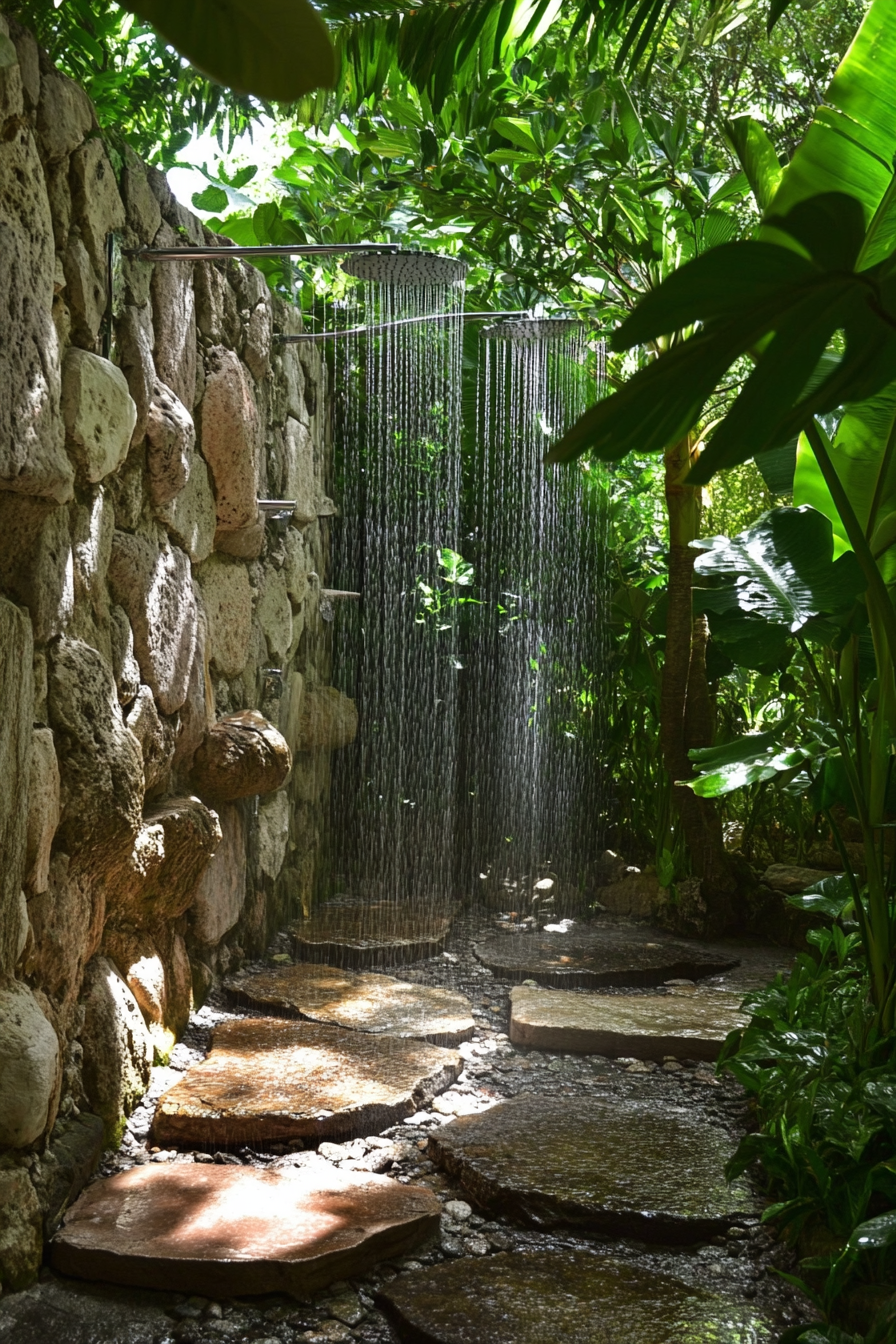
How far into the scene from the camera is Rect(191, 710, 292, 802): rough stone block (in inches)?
135

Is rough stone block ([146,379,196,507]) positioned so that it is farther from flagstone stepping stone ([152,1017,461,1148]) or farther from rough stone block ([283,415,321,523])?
flagstone stepping stone ([152,1017,461,1148])

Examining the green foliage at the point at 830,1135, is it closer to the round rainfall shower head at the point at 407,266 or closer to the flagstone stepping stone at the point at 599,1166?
the flagstone stepping stone at the point at 599,1166

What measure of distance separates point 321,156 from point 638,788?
3138 mm

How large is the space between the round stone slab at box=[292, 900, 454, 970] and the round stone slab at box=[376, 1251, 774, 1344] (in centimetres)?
212

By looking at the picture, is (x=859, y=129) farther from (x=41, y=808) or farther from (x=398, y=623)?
(x=398, y=623)

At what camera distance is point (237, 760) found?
346 centimetres

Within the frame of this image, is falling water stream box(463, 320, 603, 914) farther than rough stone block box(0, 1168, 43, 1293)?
Yes

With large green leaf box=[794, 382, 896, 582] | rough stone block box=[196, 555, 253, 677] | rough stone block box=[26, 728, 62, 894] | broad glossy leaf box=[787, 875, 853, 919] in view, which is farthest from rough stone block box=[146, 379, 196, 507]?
broad glossy leaf box=[787, 875, 853, 919]

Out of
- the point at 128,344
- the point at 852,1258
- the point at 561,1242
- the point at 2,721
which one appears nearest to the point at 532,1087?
the point at 561,1242

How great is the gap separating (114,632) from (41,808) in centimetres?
63

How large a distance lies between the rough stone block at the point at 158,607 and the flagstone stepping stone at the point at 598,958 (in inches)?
74.0

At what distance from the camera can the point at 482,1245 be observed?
90.7 inches

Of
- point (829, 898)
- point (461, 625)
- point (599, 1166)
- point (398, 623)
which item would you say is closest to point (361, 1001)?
point (599, 1166)

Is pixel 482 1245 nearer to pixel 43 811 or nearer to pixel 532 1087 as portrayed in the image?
pixel 532 1087
